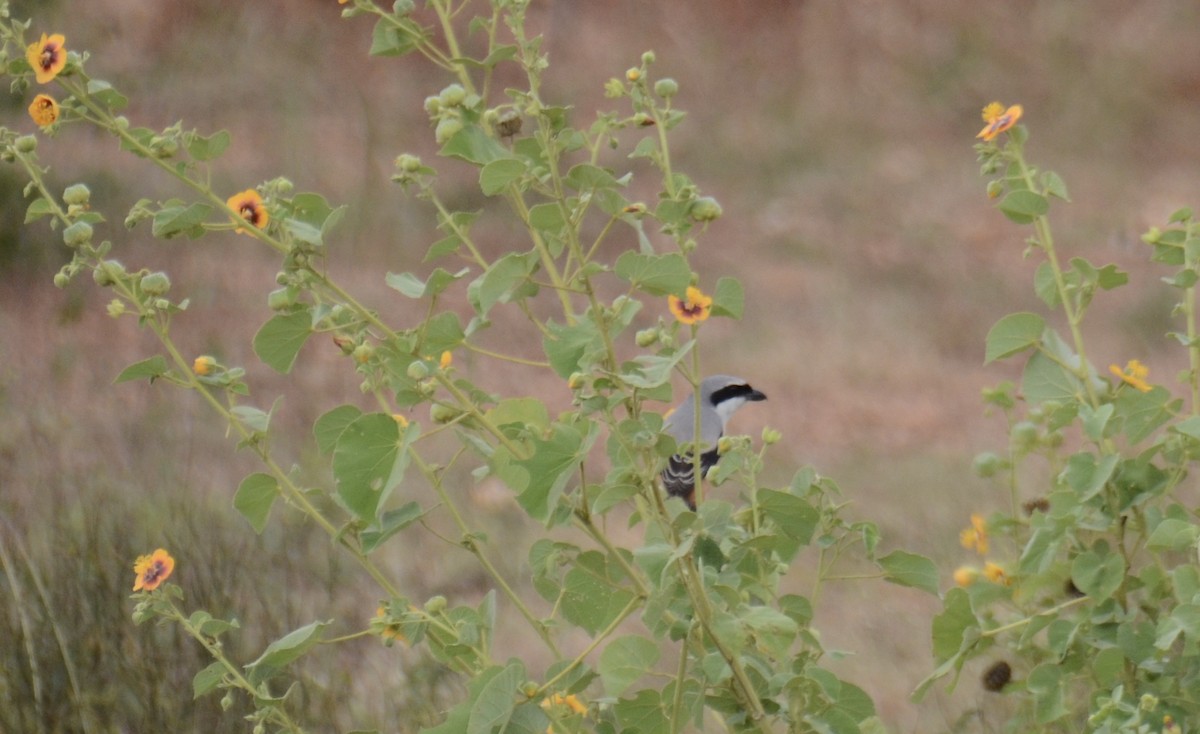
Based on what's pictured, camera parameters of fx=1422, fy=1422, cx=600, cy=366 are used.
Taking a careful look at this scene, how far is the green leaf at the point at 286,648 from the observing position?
1.26m

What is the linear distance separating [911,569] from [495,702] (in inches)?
19.2

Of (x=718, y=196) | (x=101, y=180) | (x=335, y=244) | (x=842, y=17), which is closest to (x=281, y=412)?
(x=335, y=244)

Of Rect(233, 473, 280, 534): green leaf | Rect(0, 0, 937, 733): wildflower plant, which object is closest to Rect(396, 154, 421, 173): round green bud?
Rect(0, 0, 937, 733): wildflower plant

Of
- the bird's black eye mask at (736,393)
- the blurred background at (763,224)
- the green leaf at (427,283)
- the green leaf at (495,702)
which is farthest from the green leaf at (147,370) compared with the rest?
the bird's black eye mask at (736,393)

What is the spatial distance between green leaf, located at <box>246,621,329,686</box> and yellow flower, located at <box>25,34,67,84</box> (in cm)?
53

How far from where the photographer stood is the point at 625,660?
51.6 inches

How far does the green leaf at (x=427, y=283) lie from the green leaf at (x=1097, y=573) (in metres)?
0.73

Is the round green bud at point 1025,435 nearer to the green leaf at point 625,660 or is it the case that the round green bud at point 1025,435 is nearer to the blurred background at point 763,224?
the green leaf at point 625,660

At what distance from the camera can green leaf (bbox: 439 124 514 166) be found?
115cm

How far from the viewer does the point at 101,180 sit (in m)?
6.14

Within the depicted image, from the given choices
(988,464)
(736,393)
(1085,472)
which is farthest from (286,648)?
(736,393)

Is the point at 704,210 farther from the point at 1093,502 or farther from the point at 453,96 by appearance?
the point at 1093,502

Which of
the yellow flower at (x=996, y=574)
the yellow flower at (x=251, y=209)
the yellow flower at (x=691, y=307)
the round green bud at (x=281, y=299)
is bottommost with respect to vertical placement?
the yellow flower at (x=996, y=574)

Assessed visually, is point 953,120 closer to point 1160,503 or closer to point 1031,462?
point 1031,462
